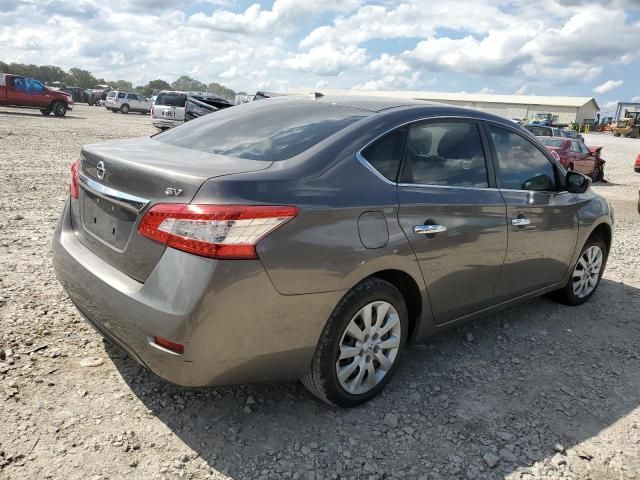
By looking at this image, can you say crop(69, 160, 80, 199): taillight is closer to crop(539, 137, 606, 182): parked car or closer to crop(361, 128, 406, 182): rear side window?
crop(361, 128, 406, 182): rear side window

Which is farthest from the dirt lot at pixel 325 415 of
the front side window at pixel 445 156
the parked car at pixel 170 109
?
the parked car at pixel 170 109

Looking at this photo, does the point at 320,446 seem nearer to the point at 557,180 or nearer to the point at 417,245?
the point at 417,245

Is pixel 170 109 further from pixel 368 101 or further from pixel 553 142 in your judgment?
pixel 368 101

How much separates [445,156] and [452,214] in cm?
40

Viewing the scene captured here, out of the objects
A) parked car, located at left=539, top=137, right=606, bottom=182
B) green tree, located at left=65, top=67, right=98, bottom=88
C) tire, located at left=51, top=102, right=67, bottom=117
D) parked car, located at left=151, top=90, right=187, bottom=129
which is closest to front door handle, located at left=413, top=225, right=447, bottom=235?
parked car, located at left=539, top=137, right=606, bottom=182

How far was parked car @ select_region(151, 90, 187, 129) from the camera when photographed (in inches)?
892

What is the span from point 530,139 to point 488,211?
3.29ft

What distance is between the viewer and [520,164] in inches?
156

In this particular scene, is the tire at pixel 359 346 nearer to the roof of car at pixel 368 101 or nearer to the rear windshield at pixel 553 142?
the roof of car at pixel 368 101

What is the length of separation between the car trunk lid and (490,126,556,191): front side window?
6.29 feet

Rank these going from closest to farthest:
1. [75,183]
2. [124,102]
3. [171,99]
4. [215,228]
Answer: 1. [215,228]
2. [75,183]
3. [171,99]
4. [124,102]

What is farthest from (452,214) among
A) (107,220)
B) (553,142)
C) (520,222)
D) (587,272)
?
(553,142)

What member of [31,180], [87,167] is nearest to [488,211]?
[87,167]

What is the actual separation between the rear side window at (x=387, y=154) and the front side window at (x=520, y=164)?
1006 mm
